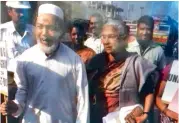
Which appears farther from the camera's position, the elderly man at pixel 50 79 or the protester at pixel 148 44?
the elderly man at pixel 50 79

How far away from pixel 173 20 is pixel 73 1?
0.76m

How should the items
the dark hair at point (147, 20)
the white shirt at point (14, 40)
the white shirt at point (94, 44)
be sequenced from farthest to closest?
the white shirt at point (14, 40) → the white shirt at point (94, 44) → the dark hair at point (147, 20)

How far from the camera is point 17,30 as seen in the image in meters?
3.19

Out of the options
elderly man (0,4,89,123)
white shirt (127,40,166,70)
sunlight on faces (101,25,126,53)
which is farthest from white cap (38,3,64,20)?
white shirt (127,40,166,70)

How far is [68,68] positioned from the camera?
10.2 ft

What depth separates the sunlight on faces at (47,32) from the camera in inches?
120

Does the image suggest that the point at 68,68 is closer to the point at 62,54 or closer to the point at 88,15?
the point at 62,54

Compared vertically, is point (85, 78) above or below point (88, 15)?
below

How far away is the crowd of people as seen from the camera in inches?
119

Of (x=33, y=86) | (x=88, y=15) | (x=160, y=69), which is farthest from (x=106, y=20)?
(x=33, y=86)

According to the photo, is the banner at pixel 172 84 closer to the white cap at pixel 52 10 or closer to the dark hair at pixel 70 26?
the dark hair at pixel 70 26

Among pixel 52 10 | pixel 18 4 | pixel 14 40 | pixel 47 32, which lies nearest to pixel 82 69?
pixel 47 32

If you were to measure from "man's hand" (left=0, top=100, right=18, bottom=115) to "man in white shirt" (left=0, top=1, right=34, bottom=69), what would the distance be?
290 mm

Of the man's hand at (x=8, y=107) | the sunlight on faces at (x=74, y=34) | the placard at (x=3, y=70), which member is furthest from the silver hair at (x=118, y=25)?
the man's hand at (x=8, y=107)
